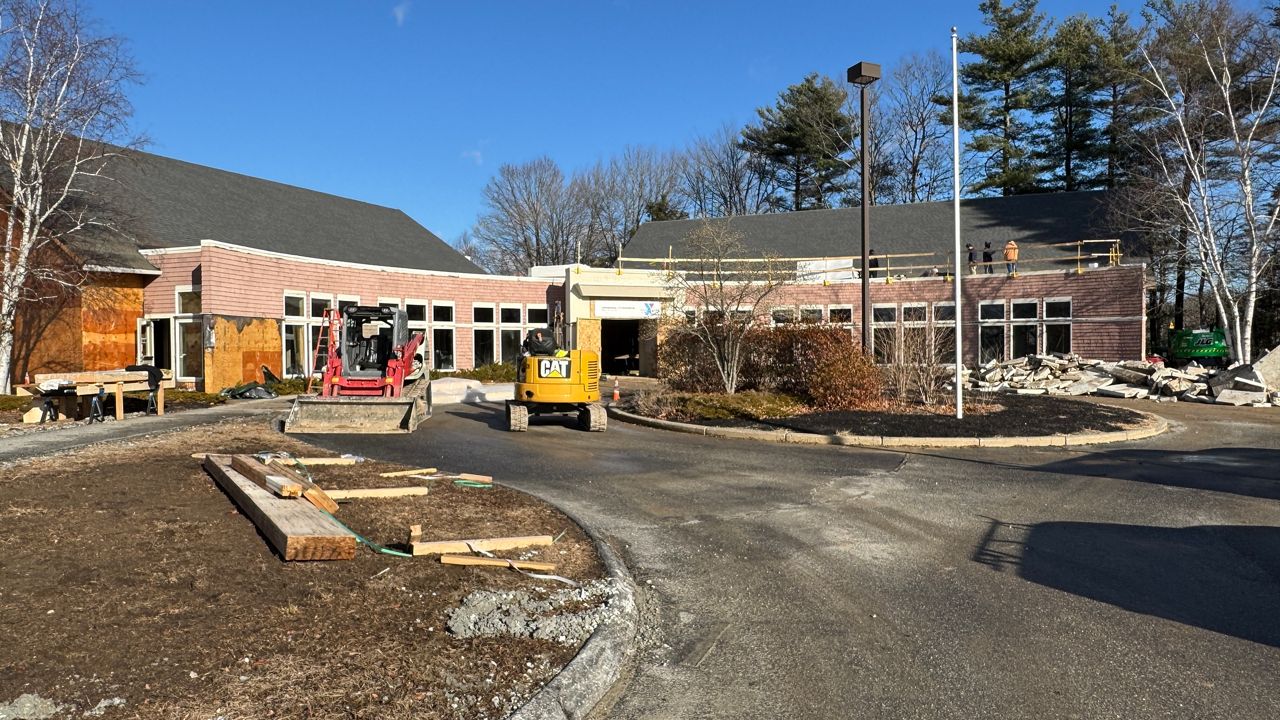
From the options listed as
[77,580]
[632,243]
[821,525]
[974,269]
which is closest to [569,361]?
[821,525]

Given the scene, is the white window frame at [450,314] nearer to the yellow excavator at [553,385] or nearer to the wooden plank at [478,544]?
the yellow excavator at [553,385]

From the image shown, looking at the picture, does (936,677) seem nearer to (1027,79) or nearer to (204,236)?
(204,236)

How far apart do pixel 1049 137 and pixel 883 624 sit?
4512 centimetres

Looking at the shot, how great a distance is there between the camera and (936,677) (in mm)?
4281

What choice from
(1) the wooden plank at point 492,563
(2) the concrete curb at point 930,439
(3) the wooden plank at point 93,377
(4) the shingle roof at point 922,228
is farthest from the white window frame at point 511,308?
(1) the wooden plank at point 492,563

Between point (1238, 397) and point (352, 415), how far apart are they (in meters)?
21.7

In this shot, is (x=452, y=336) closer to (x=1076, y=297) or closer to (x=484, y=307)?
(x=484, y=307)

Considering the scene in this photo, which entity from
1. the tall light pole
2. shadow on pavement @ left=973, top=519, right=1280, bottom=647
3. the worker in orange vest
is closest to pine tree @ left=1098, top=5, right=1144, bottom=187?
the worker in orange vest

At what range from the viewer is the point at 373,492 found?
26.7 ft

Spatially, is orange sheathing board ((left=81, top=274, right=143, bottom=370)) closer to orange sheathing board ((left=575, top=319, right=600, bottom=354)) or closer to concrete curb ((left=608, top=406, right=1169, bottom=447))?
orange sheathing board ((left=575, top=319, right=600, bottom=354))

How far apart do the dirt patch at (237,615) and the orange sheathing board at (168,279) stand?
18.5m

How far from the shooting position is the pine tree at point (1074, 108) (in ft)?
134

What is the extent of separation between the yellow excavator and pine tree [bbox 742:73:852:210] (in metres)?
36.0

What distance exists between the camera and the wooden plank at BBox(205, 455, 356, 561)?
18.3ft
